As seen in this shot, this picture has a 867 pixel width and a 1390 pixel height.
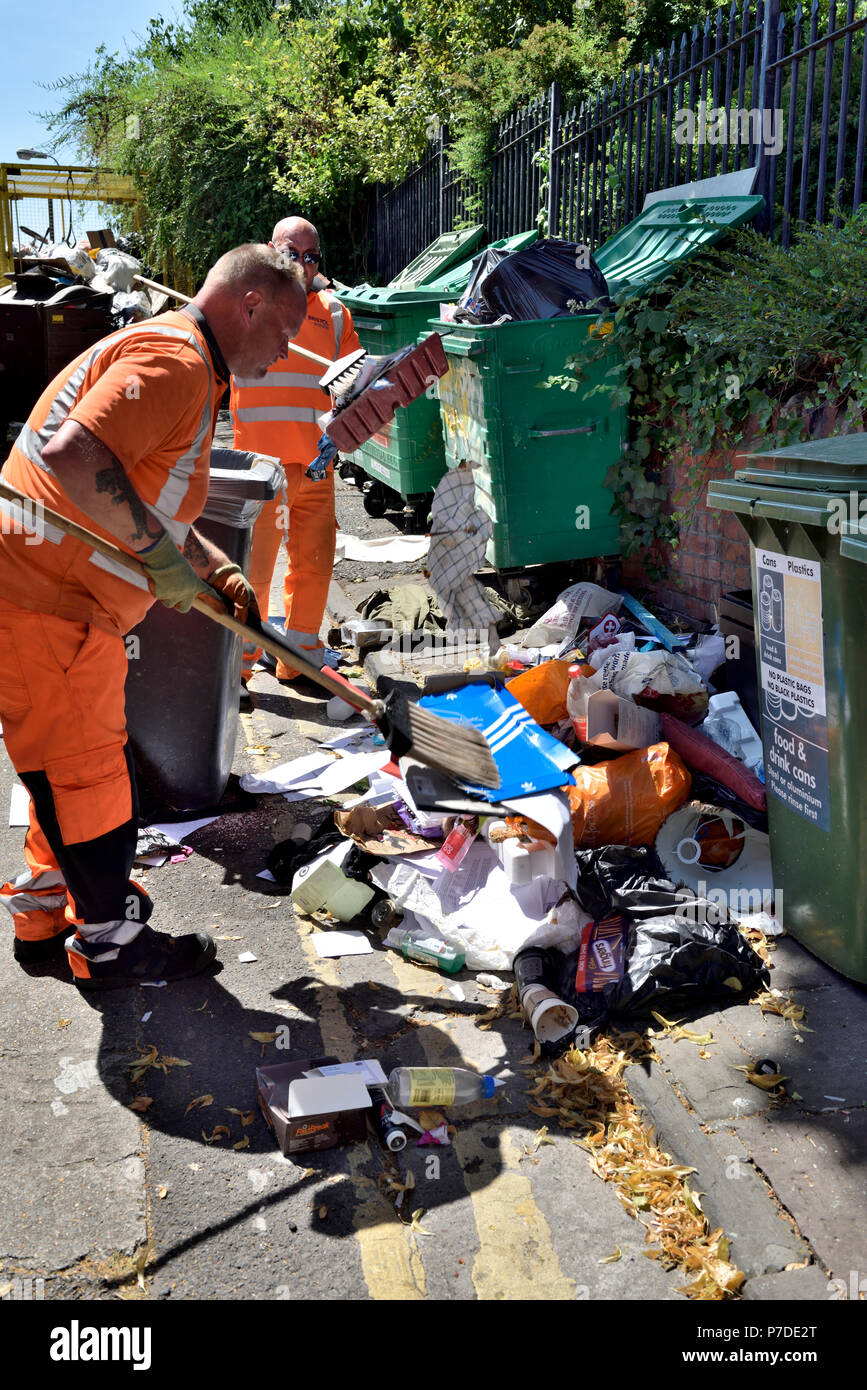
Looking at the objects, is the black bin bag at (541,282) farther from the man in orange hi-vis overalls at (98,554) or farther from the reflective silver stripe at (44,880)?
the reflective silver stripe at (44,880)

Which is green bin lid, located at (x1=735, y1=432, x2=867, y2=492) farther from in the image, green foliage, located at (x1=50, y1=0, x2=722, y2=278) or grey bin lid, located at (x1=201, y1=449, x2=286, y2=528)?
green foliage, located at (x1=50, y1=0, x2=722, y2=278)

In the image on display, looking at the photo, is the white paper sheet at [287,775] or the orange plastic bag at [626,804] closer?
the orange plastic bag at [626,804]

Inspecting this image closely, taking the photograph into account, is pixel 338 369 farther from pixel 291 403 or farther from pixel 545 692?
pixel 545 692

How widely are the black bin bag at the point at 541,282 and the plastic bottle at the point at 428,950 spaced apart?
349cm

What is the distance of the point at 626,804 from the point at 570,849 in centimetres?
43

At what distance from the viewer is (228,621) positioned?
2.98m

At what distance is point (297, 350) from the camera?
200 inches

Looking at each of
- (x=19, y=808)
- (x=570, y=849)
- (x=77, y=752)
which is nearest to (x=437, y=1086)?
(x=570, y=849)

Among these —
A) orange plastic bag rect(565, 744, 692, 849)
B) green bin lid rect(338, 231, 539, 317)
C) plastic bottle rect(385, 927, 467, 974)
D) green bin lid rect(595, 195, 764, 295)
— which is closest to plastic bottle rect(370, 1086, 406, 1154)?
plastic bottle rect(385, 927, 467, 974)

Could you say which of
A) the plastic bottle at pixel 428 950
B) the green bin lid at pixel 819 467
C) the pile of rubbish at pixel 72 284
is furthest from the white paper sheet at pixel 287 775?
the pile of rubbish at pixel 72 284

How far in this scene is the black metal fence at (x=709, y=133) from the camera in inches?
190

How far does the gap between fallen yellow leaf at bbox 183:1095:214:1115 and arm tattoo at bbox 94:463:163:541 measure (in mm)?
1352
